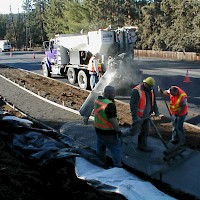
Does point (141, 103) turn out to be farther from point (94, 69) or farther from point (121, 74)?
point (94, 69)

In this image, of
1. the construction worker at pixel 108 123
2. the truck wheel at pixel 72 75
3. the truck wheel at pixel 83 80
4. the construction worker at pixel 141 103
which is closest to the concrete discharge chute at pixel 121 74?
the truck wheel at pixel 83 80

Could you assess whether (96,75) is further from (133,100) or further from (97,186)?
(97,186)

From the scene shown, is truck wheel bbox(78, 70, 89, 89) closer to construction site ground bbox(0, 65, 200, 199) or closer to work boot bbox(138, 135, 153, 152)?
construction site ground bbox(0, 65, 200, 199)

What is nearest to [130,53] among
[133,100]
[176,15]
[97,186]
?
[133,100]

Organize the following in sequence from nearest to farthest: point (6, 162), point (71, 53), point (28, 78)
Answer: point (6, 162) < point (71, 53) < point (28, 78)

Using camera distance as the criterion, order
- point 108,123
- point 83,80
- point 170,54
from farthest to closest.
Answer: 1. point 170,54
2. point 83,80
3. point 108,123

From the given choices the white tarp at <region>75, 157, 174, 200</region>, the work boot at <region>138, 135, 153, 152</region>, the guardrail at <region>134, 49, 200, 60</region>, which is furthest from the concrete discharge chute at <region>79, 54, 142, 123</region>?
the guardrail at <region>134, 49, 200, 60</region>

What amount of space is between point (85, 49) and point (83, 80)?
5.40 feet

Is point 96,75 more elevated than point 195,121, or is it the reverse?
point 96,75

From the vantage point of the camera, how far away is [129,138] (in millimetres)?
8320

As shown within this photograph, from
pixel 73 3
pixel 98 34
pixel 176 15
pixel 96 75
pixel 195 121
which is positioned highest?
pixel 73 3

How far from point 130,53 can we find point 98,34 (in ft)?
6.59

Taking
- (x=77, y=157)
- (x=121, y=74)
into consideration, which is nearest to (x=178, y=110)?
(x=77, y=157)

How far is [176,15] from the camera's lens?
35.8m
